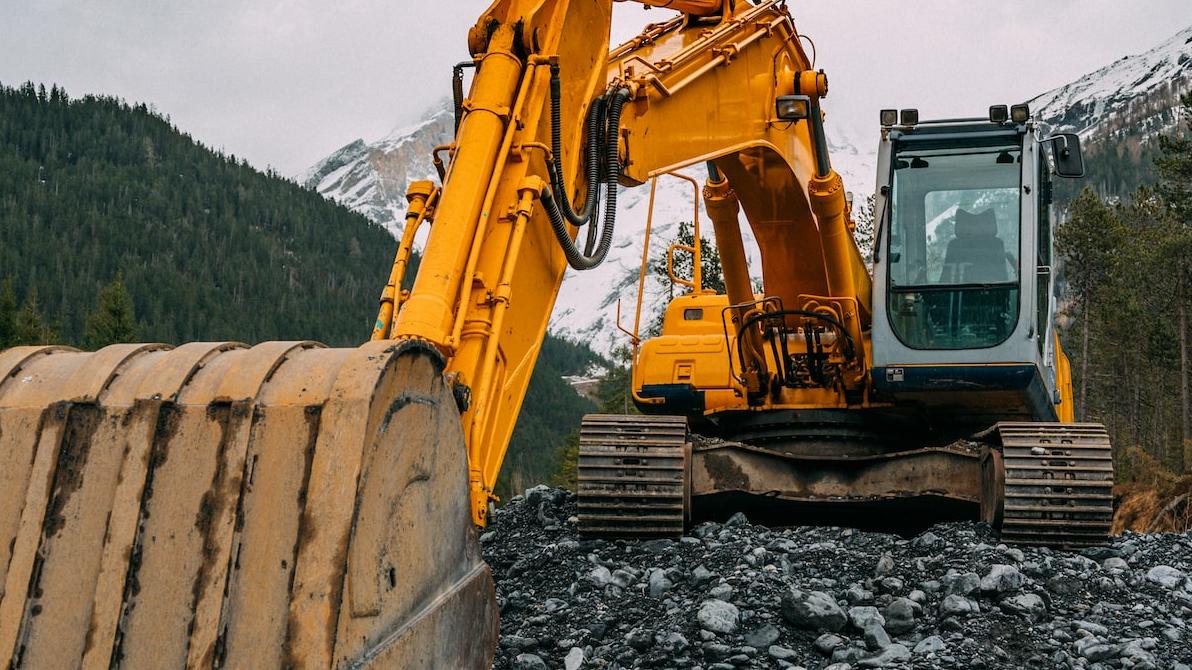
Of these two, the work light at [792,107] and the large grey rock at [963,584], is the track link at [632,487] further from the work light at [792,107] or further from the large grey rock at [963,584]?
the work light at [792,107]

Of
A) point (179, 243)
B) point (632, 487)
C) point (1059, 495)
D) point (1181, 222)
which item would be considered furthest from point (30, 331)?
point (179, 243)

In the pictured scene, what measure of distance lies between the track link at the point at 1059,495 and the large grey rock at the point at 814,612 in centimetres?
215

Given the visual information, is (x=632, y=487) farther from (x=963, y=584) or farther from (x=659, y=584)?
(x=963, y=584)

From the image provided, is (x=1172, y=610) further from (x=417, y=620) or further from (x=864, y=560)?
(x=417, y=620)

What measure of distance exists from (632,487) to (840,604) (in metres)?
1.92

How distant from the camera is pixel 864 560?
590 cm

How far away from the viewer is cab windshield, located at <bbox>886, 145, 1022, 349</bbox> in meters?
7.49

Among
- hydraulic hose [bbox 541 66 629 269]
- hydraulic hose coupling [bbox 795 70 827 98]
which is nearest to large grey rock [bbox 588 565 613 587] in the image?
hydraulic hose [bbox 541 66 629 269]

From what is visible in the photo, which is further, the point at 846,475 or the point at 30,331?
the point at 30,331

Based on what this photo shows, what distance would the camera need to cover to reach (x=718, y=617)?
16.1 ft

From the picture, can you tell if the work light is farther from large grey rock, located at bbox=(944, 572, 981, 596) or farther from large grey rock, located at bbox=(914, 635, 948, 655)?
large grey rock, located at bbox=(914, 635, 948, 655)

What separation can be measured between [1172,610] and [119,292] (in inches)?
2287

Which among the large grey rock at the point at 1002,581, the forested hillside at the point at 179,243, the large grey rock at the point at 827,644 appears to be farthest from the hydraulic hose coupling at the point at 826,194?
the forested hillside at the point at 179,243

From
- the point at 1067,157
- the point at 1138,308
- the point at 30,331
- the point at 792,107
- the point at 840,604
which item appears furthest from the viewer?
the point at 30,331
